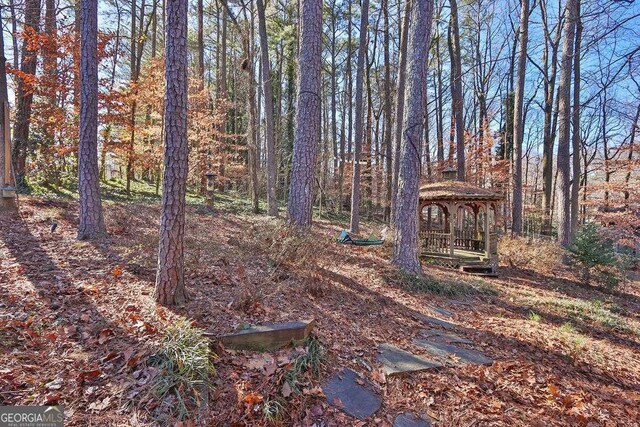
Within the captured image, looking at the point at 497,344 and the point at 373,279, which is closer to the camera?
the point at 497,344

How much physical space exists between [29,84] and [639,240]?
67.1 ft

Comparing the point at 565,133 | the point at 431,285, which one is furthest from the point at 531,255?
the point at 431,285

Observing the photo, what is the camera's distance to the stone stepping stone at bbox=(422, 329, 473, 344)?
3.93m

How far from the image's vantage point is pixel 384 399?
277 cm

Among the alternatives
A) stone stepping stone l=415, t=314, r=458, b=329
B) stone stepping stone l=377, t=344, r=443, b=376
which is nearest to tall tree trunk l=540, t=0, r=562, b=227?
stone stepping stone l=415, t=314, r=458, b=329

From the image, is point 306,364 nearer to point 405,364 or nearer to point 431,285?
point 405,364

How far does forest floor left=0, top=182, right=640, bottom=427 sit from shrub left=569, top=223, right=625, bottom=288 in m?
3.04

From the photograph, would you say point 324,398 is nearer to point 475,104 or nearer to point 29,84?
point 29,84

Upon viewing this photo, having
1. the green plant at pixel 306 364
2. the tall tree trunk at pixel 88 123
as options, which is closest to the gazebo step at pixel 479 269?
the green plant at pixel 306 364

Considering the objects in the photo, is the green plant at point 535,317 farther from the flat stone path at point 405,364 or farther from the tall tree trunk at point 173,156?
the tall tree trunk at point 173,156

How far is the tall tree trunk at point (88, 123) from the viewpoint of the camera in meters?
5.50

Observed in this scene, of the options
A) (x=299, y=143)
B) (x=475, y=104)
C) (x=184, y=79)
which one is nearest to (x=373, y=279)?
(x=299, y=143)

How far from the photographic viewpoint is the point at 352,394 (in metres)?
2.73

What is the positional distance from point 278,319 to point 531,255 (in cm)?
958
